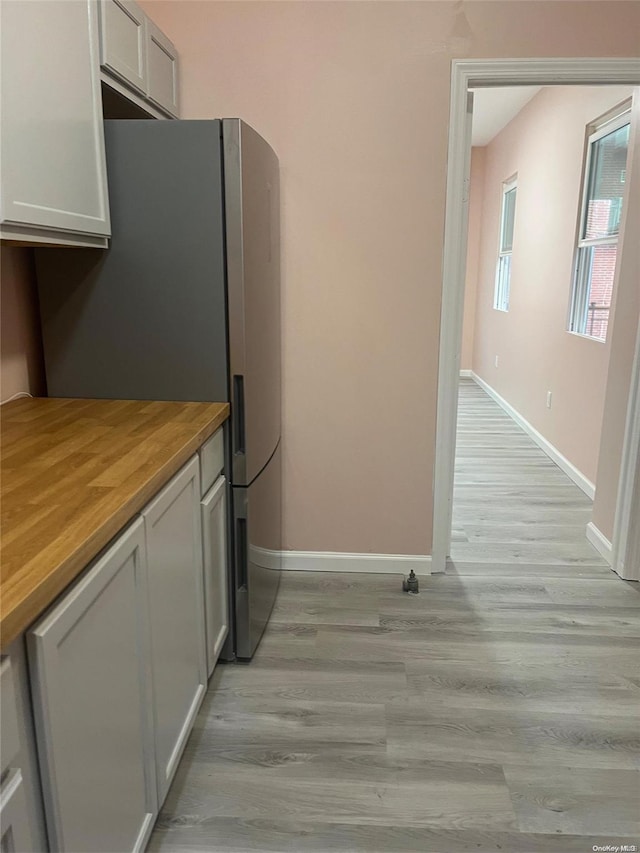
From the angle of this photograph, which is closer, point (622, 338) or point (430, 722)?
point (430, 722)

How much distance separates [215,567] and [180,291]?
2.89 feet

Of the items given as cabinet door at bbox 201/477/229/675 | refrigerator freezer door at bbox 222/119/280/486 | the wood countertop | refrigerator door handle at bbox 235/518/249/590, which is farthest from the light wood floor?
the wood countertop

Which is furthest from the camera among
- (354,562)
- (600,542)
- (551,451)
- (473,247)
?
(473,247)

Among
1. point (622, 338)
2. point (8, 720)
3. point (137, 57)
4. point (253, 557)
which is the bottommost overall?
point (253, 557)

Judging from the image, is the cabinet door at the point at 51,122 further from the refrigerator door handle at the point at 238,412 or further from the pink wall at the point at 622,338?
the pink wall at the point at 622,338

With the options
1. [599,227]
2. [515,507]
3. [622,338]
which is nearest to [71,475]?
[622,338]

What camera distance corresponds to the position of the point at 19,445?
154cm

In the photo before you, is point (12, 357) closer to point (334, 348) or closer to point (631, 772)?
point (334, 348)

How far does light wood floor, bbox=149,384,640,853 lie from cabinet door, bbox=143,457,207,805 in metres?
0.22

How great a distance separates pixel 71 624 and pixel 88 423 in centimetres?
87

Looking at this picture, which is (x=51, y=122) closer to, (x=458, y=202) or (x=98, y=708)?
(x=98, y=708)

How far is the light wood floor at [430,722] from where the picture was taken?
1.60m

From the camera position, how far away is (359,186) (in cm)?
255

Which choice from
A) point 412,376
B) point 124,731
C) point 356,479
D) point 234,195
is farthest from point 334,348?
point 124,731
